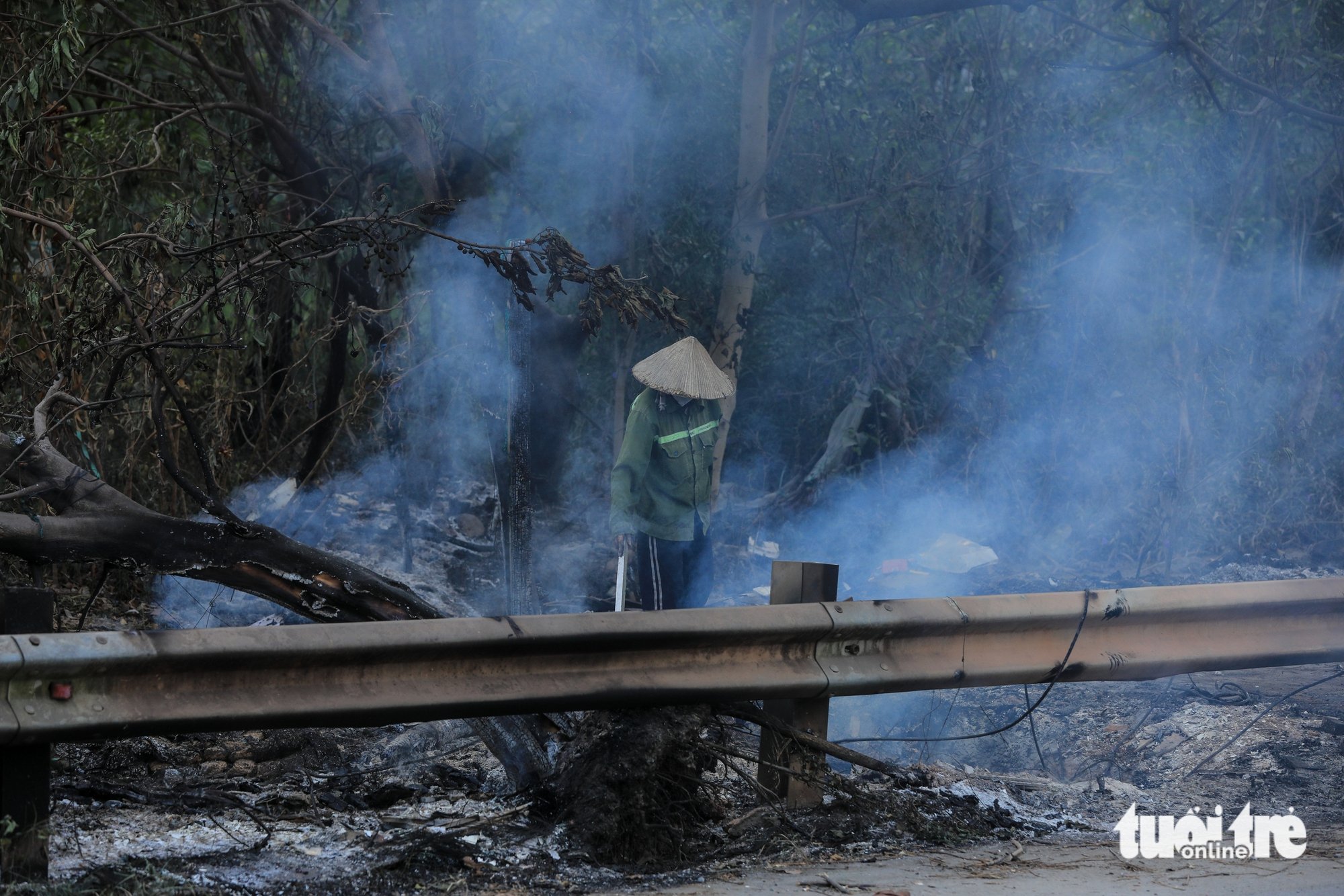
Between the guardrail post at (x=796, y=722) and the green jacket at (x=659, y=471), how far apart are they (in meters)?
1.87

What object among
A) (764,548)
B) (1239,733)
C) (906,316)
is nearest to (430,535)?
(764,548)

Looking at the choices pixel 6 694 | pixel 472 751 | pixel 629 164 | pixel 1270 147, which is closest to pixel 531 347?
pixel 629 164

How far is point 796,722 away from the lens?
3.69 metres

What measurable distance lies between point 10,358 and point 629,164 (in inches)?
167

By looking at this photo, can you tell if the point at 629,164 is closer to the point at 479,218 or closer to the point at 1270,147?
the point at 479,218

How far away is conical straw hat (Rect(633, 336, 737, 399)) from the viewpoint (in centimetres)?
558

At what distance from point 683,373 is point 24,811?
3.46 meters

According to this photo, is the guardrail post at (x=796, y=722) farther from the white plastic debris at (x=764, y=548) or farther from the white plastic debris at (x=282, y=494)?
the white plastic debris at (x=764, y=548)

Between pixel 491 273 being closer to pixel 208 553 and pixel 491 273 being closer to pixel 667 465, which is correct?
pixel 667 465

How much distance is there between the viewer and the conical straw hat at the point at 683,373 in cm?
558

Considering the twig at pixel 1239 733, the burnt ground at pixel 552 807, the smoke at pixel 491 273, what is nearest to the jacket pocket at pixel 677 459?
the smoke at pixel 491 273

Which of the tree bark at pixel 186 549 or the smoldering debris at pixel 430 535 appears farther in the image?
the smoldering debris at pixel 430 535

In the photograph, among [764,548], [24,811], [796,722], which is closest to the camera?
[24,811]

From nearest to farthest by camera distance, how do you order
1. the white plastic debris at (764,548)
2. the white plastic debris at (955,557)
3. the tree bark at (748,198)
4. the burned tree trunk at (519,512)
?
the burned tree trunk at (519,512) < the tree bark at (748,198) < the white plastic debris at (955,557) < the white plastic debris at (764,548)
